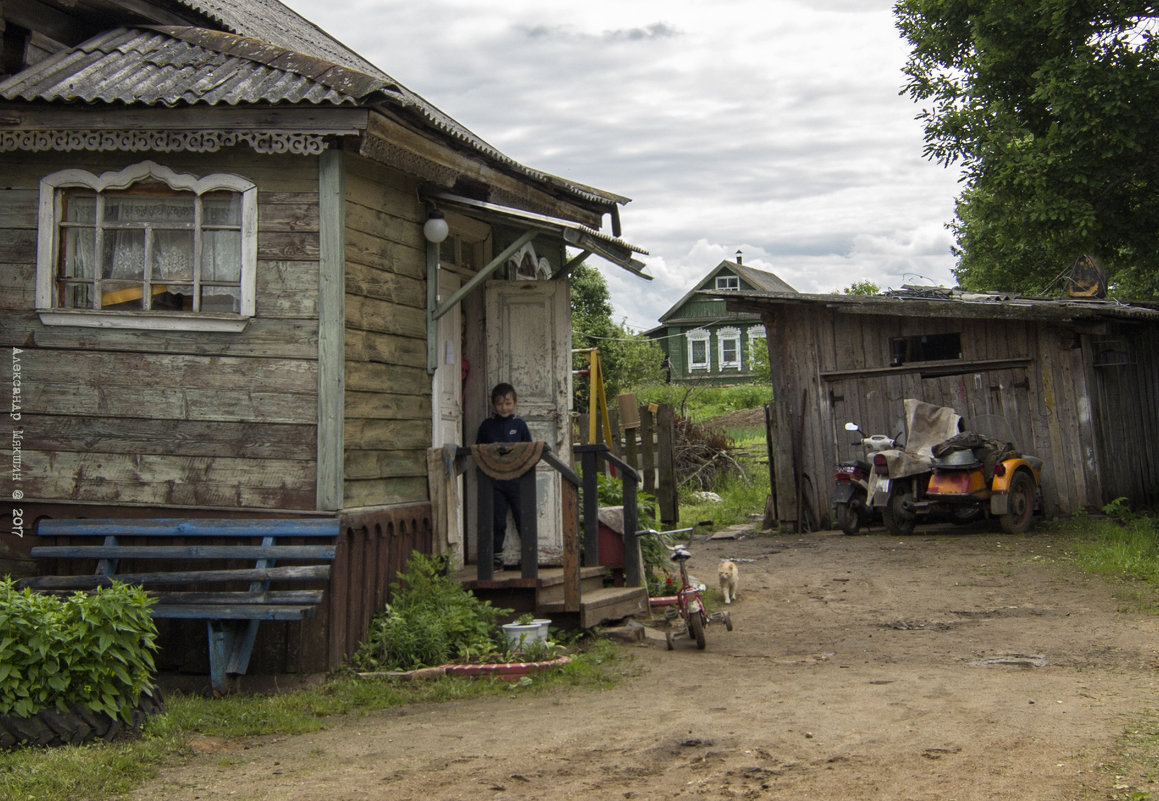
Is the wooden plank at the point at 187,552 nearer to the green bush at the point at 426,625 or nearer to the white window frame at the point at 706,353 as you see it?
the green bush at the point at 426,625

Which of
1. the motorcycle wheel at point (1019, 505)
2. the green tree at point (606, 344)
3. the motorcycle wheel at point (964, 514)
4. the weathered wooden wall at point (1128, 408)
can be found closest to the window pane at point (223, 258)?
the motorcycle wheel at point (1019, 505)

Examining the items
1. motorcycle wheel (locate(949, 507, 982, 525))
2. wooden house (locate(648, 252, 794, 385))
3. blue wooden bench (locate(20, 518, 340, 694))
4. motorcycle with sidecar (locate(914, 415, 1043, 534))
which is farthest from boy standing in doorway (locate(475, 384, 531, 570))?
wooden house (locate(648, 252, 794, 385))

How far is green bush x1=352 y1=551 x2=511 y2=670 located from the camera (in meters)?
7.11

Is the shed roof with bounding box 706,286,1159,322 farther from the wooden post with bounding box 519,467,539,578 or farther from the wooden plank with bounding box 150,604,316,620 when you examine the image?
the wooden plank with bounding box 150,604,316,620

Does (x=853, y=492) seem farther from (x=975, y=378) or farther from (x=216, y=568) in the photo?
(x=216, y=568)

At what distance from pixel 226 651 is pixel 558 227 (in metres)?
3.66

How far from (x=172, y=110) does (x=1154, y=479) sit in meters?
14.0

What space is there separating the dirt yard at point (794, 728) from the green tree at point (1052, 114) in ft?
22.1

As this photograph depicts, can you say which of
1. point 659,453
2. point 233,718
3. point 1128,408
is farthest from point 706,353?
point 233,718

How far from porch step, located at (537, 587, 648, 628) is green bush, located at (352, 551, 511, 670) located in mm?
425

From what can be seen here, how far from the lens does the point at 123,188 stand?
280 inches

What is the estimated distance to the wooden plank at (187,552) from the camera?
6676 mm

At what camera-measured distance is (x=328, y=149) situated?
22.9ft

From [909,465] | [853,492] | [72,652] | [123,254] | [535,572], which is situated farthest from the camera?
[853,492]
